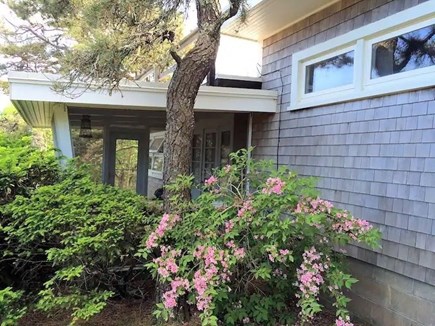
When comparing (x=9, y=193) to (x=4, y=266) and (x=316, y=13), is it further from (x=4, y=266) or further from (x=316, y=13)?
(x=316, y=13)

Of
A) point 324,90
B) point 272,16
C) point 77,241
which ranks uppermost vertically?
point 272,16

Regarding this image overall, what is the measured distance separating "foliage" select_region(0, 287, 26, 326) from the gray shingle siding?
3.44 metres

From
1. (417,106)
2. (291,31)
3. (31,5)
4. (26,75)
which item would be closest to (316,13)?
(291,31)

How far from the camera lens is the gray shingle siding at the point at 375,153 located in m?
3.66

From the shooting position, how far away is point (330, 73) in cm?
525

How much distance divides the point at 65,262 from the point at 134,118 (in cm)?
519

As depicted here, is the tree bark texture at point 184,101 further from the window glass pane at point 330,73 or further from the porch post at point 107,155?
the porch post at point 107,155

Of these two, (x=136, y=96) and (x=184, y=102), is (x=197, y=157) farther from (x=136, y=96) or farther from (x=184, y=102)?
(x=184, y=102)

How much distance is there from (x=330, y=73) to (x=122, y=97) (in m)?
2.88

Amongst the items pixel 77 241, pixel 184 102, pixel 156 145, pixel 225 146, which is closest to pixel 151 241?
pixel 77 241

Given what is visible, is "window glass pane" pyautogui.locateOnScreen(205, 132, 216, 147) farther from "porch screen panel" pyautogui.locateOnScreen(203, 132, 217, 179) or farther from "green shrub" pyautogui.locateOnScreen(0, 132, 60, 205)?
"green shrub" pyautogui.locateOnScreen(0, 132, 60, 205)

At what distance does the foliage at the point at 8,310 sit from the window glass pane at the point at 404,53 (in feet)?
13.8

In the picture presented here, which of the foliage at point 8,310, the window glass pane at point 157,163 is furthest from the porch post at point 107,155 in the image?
the foliage at point 8,310

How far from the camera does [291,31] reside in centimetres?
610
